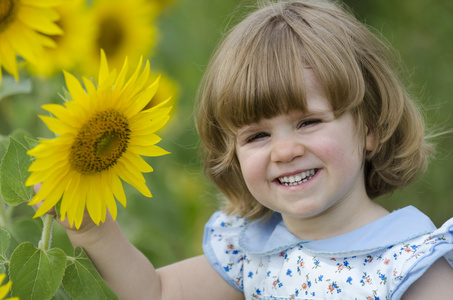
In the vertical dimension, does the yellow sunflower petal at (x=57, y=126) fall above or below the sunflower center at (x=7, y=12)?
below

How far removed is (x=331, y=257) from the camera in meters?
1.12

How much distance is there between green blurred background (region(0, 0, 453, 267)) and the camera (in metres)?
1.71

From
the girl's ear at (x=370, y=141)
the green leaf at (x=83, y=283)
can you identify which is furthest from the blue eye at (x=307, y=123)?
the green leaf at (x=83, y=283)

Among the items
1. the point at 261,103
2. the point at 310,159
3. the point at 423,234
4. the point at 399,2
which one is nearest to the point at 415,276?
the point at 423,234

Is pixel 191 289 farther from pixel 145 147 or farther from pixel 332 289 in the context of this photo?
pixel 145 147

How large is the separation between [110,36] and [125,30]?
0.04 metres

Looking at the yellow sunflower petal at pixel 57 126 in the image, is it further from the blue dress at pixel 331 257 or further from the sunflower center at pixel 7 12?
the blue dress at pixel 331 257

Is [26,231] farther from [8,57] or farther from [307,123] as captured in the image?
[307,123]

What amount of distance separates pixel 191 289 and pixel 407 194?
1.36 metres

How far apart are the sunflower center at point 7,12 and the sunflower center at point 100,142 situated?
15 centimetres

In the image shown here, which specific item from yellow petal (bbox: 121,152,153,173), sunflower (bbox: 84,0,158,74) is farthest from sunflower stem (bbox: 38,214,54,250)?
sunflower (bbox: 84,0,158,74)

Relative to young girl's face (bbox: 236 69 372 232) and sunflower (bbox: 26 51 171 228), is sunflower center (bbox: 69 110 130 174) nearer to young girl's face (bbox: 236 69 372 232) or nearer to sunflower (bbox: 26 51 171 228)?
sunflower (bbox: 26 51 171 228)

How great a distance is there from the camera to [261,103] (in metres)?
1.07

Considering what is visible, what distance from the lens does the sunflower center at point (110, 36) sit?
168 centimetres
